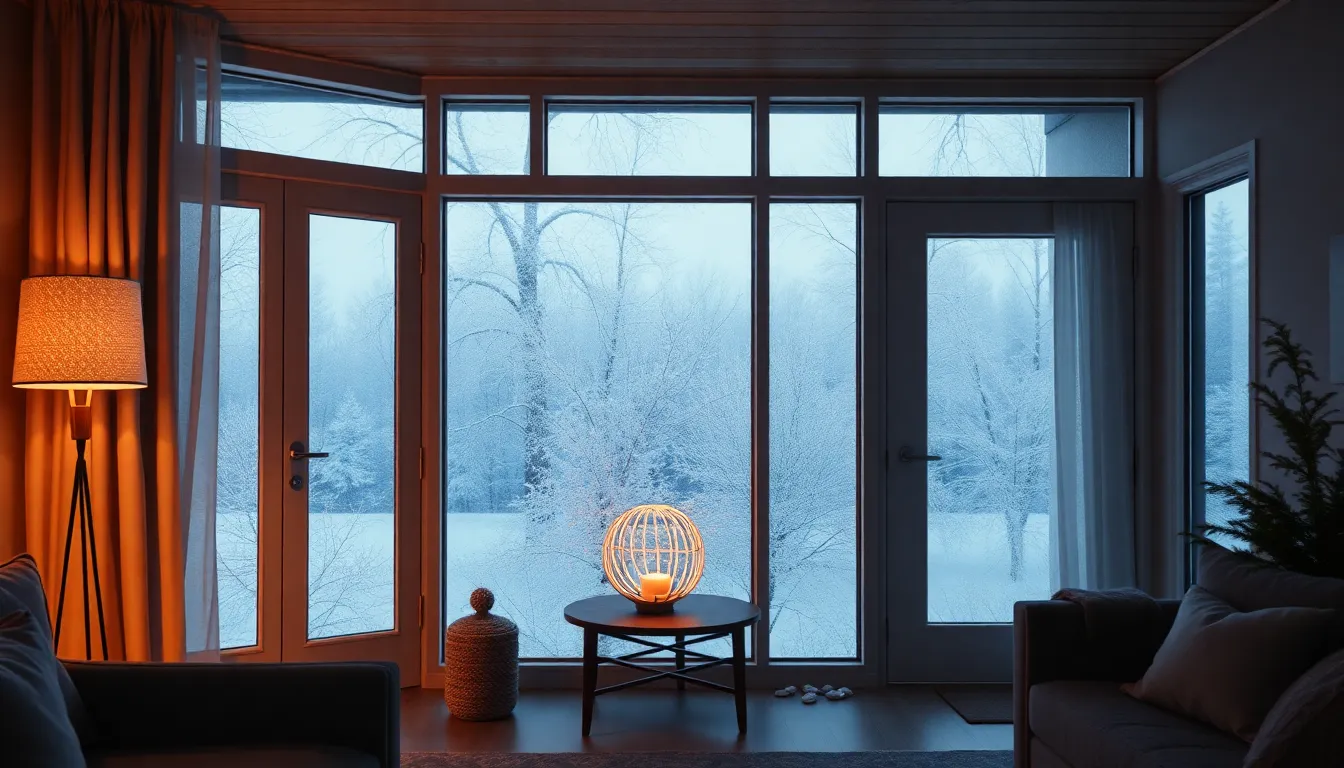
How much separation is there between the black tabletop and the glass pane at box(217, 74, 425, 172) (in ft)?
6.91

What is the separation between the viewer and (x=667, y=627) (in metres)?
3.67

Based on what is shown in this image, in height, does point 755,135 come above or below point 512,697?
above

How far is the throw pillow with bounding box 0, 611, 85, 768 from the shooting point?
1.79 m

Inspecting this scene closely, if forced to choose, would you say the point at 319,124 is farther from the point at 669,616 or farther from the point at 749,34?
Answer: the point at 669,616

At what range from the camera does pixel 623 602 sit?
4.13 m

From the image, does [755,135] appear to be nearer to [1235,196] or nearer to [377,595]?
[1235,196]

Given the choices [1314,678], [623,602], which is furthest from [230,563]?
[1314,678]

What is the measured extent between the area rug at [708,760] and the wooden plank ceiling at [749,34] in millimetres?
2675

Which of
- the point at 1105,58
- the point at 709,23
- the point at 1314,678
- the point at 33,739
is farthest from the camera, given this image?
the point at 1105,58

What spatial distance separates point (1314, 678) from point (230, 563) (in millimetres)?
3703

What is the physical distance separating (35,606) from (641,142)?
10.1 feet

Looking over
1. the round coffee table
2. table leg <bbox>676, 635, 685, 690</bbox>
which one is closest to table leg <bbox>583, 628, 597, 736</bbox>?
the round coffee table

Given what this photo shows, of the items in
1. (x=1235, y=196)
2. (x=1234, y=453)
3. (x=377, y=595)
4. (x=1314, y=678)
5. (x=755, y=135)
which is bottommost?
(x=377, y=595)

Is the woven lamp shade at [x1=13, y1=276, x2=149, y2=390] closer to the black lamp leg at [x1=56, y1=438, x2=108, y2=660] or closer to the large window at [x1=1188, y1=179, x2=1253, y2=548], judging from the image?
the black lamp leg at [x1=56, y1=438, x2=108, y2=660]
